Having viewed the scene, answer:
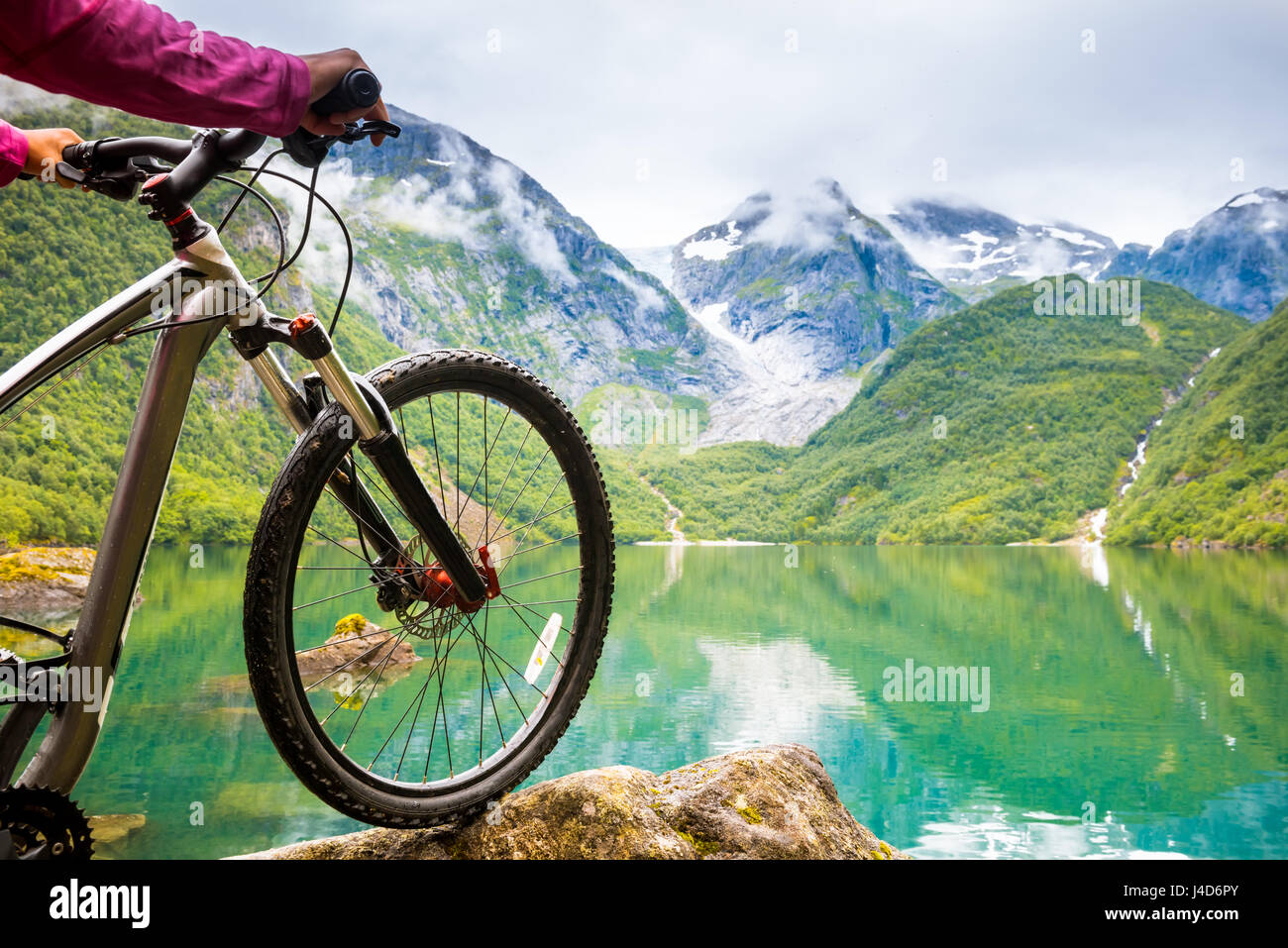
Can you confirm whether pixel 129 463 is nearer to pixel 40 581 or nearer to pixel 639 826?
pixel 639 826

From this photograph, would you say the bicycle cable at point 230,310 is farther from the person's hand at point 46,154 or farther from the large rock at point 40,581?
the large rock at point 40,581

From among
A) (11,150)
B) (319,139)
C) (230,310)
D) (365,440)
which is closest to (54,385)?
(230,310)

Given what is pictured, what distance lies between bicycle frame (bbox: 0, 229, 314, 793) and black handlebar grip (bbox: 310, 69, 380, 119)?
25.2 inches

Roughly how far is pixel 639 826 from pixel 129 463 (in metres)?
1.91

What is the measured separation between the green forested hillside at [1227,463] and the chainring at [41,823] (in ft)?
411

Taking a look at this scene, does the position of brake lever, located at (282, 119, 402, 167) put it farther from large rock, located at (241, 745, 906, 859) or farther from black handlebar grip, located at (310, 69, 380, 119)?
large rock, located at (241, 745, 906, 859)

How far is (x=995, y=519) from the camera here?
142500mm

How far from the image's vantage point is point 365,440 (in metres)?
2.33

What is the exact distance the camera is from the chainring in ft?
6.17

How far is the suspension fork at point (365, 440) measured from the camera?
7.35ft

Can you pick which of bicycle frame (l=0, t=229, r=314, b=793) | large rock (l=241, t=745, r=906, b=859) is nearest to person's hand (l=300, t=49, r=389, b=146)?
bicycle frame (l=0, t=229, r=314, b=793)
